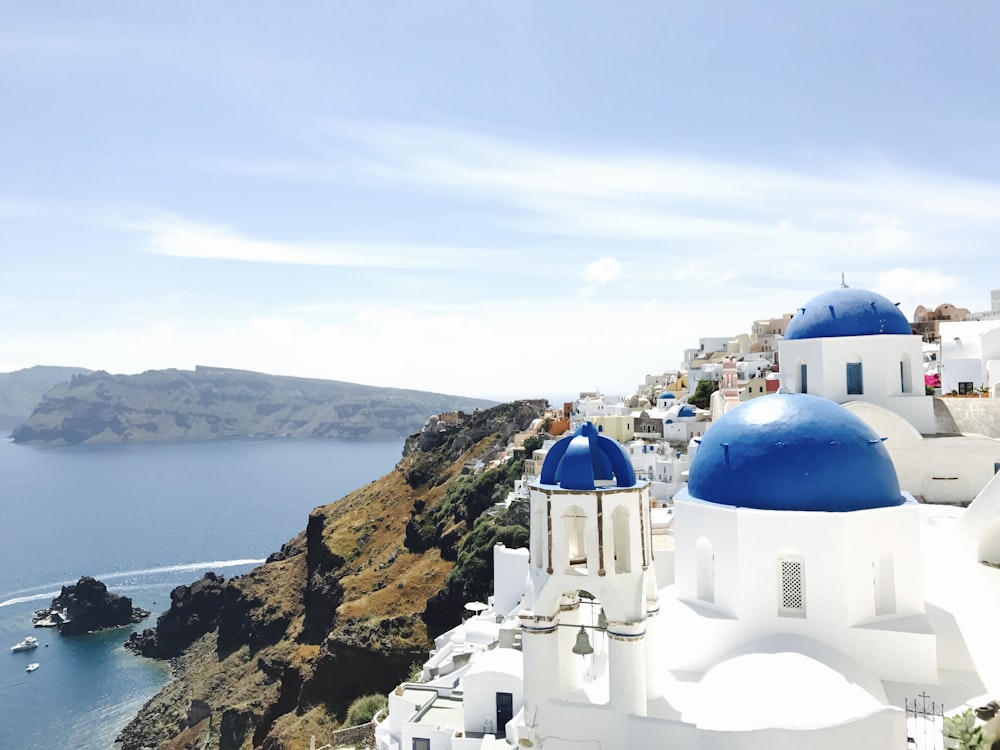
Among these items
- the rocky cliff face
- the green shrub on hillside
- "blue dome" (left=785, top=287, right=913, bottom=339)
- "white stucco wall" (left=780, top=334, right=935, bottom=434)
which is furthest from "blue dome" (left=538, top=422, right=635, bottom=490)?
the rocky cliff face

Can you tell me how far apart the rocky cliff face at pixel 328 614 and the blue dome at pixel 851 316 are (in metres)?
22.1

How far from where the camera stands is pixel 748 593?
36.7 ft

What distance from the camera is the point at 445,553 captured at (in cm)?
4472

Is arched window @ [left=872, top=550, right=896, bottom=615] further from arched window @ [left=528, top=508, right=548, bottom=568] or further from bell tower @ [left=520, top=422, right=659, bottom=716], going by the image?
arched window @ [left=528, top=508, right=548, bottom=568]

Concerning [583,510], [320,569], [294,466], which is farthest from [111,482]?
[583,510]

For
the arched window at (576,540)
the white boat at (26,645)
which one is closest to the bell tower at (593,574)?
the arched window at (576,540)

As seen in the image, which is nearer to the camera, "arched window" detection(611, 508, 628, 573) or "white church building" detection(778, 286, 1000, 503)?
"arched window" detection(611, 508, 628, 573)

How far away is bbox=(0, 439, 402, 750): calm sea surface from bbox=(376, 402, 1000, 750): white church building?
43.6 m

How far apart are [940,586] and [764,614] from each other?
4098 millimetres

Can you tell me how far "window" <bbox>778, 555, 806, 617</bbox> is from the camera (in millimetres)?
11141

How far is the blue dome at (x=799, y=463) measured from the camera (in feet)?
37.1

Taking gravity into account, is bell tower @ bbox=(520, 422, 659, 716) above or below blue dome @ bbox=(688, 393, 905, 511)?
below

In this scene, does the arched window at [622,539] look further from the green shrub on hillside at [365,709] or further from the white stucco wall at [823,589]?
the green shrub on hillside at [365,709]

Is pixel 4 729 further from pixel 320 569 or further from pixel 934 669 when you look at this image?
pixel 934 669
